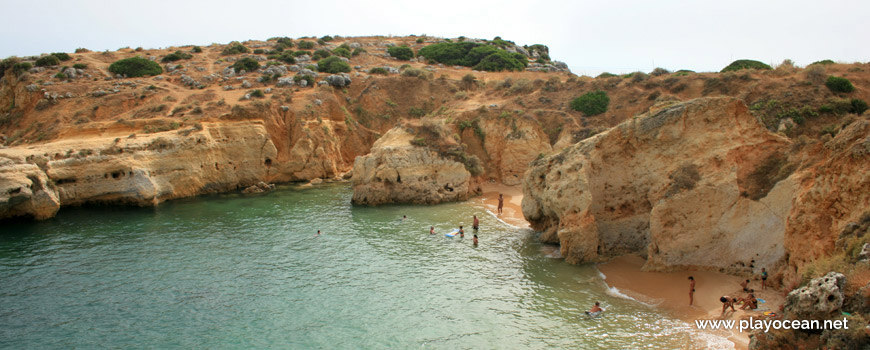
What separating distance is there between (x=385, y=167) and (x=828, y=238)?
24.2 m

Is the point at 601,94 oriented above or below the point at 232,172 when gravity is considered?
above

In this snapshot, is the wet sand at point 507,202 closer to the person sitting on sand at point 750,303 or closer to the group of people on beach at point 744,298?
the group of people on beach at point 744,298

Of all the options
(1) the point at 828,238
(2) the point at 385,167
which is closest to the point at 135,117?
(2) the point at 385,167

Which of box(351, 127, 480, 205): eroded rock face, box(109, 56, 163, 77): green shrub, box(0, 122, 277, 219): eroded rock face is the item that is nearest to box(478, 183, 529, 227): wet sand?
box(351, 127, 480, 205): eroded rock face

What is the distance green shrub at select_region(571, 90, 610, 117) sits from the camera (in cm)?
4215

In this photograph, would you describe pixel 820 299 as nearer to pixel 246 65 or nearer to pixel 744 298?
pixel 744 298

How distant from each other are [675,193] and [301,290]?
570 inches

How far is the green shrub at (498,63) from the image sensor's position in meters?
67.2

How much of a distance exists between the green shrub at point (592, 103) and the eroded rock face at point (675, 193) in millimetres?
20735

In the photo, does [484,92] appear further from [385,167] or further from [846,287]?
[846,287]

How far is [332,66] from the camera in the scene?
190 ft

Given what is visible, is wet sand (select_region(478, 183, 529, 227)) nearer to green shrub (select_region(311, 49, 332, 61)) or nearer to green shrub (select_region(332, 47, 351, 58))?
green shrub (select_region(311, 49, 332, 61))

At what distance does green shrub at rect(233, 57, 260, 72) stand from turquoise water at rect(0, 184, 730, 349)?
27944 millimetres

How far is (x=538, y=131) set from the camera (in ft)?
131
